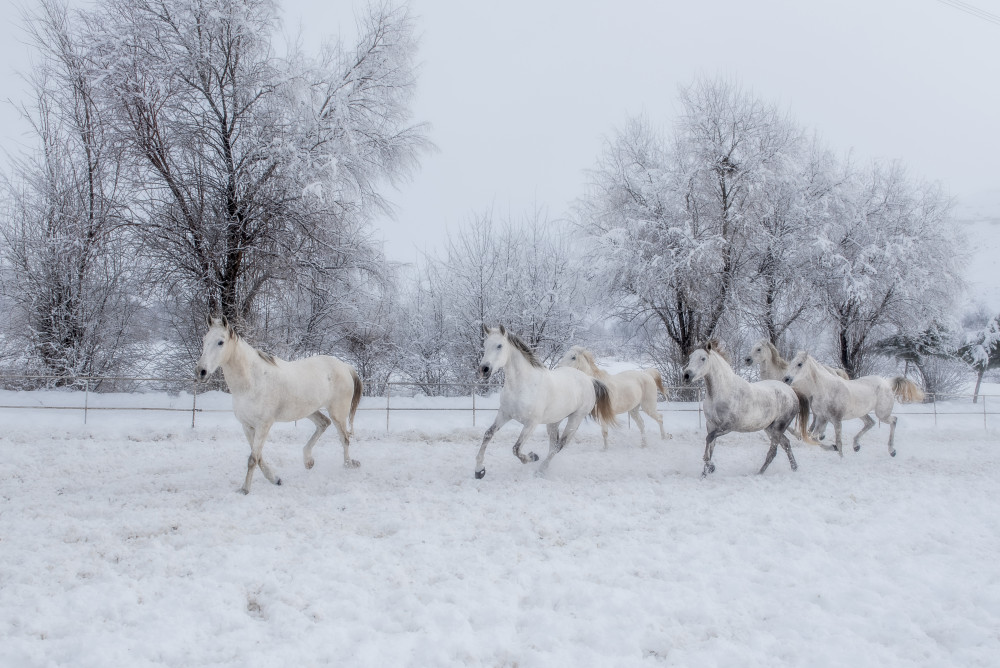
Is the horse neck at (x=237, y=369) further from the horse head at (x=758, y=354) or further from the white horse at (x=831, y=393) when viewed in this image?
the horse head at (x=758, y=354)

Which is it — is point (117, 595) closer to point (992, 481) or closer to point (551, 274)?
point (992, 481)

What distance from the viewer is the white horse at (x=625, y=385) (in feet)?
30.6

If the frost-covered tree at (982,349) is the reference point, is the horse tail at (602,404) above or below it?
below

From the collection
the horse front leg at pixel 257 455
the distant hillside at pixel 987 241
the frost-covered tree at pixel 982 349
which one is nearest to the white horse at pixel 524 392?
the horse front leg at pixel 257 455

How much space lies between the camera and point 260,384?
5742 mm

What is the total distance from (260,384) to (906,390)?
37.4ft

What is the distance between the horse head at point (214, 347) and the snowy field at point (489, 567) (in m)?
1.21

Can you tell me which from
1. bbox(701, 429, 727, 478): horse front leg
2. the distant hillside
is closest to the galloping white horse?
bbox(701, 429, 727, 478): horse front leg

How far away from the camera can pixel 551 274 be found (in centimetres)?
1919

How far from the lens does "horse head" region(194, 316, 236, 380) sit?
17.1ft

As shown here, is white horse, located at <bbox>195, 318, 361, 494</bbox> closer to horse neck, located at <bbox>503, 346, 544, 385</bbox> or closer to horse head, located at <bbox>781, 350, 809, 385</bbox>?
horse neck, located at <bbox>503, 346, 544, 385</bbox>

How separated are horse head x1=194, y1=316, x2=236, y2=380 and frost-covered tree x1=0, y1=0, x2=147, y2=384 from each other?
726cm

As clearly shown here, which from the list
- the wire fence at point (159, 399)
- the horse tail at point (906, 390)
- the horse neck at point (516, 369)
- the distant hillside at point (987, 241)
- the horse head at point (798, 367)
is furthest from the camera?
the distant hillside at point (987, 241)

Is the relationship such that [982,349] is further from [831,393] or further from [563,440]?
[563,440]
